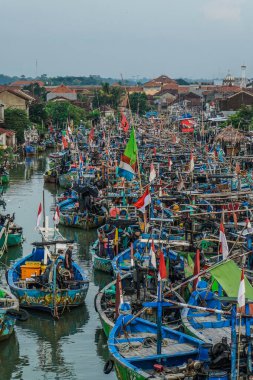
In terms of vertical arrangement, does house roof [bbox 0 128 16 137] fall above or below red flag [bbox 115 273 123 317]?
above

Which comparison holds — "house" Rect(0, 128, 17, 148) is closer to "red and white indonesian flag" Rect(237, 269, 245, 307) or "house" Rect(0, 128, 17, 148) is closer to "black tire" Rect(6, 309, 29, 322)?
"black tire" Rect(6, 309, 29, 322)

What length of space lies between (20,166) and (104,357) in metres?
38.3

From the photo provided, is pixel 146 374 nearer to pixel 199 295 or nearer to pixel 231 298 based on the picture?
pixel 231 298

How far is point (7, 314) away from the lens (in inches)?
752

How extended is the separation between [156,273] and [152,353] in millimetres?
4297

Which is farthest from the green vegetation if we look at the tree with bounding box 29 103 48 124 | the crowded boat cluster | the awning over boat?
the awning over boat

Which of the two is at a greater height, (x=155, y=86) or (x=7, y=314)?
(x=155, y=86)

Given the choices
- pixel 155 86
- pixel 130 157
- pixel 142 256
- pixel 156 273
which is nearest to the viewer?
pixel 156 273

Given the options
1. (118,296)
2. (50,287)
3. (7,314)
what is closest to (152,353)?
(118,296)

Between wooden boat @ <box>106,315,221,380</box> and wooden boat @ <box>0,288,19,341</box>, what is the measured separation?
9.74 ft

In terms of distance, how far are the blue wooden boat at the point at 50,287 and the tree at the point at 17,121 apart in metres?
43.9

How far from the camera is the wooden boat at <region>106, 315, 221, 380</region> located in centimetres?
1474

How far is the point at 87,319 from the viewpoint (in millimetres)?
22047

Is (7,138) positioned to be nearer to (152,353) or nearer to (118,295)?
(118,295)
